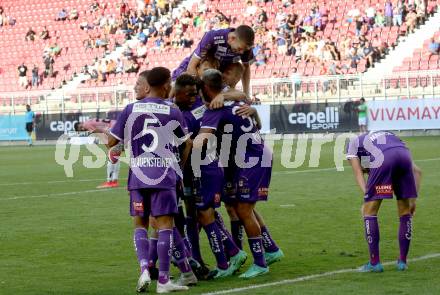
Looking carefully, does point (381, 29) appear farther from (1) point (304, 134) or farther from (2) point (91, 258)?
(2) point (91, 258)

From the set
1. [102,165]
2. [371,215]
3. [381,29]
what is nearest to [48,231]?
A: [371,215]

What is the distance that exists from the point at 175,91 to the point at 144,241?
159 centimetres

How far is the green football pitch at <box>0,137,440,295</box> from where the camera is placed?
30.5ft

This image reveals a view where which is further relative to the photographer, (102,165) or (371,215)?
(102,165)

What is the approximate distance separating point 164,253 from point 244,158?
1.61 metres

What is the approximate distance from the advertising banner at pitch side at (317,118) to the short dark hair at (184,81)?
96.9 feet

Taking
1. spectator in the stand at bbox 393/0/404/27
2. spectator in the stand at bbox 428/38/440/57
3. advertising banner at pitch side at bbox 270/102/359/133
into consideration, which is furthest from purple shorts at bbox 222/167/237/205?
spectator in the stand at bbox 393/0/404/27

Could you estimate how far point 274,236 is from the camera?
1284 cm

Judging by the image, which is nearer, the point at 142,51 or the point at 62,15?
the point at 142,51

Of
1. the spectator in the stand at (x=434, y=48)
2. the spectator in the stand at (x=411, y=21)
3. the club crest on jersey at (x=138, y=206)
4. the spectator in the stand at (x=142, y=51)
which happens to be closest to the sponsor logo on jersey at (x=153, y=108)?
the club crest on jersey at (x=138, y=206)

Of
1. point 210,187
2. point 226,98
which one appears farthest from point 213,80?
point 210,187

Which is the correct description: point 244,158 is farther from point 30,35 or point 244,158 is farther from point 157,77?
point 30,35

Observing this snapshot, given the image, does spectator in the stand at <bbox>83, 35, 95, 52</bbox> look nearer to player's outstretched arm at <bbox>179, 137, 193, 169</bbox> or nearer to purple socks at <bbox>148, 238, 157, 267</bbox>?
purple socks at <bbox>148, 238, 157, 267</bbox>

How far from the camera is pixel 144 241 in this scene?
9.27m
